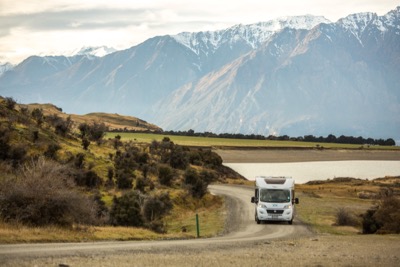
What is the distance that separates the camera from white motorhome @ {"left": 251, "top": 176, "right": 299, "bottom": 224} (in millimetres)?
→ 38281

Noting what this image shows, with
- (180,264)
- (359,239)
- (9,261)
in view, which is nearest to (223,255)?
(180,264)

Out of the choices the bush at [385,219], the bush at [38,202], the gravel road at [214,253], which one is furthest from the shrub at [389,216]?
the bush at [38,202]

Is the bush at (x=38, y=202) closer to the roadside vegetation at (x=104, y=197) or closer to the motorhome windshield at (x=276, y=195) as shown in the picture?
the roadside vegetation at (x=104, y=197)

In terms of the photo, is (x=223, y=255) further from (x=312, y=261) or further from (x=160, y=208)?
(x=160, y=208)

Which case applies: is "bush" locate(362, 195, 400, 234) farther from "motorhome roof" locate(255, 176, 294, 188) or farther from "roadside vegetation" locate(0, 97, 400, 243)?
"motorhome roof" locate(255, 176, 294, 188)

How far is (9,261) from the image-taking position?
17906 millimetres

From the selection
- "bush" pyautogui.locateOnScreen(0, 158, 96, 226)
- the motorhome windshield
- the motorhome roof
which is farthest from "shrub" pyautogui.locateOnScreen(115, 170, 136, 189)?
"bush" pyautogui.locateOnScreen(0, 158, 96, 226)

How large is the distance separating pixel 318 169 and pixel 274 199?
85.1m

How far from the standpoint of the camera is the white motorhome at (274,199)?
38281mm

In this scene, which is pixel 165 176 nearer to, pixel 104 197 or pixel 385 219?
pixel 104 197

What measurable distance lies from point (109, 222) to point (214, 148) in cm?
10001

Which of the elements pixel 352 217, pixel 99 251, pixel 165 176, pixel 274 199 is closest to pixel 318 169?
pixel 165 176

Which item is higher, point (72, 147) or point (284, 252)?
point (72, 147)

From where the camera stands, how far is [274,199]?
3841 cm
